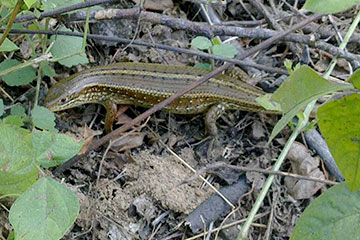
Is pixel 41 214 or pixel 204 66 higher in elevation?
pixel 41 214

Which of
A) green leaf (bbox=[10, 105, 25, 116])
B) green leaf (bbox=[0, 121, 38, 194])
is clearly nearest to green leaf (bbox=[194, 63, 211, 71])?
green leaf (bbox=[10, 105, 25, 116])

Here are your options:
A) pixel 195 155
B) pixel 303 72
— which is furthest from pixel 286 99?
pixel 195 155

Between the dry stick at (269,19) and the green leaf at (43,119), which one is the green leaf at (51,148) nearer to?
the green leaf at (43,119)

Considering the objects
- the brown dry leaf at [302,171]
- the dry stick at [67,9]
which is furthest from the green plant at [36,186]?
the brown dry leaf at [302,171]

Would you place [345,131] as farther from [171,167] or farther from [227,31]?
[227,31]

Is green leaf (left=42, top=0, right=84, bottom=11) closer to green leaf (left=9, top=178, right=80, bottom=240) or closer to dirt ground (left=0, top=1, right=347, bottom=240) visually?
dirt ground (left=0, top=1, right=347, bottom=240)

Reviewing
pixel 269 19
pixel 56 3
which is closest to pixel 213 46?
pixel 269 19
